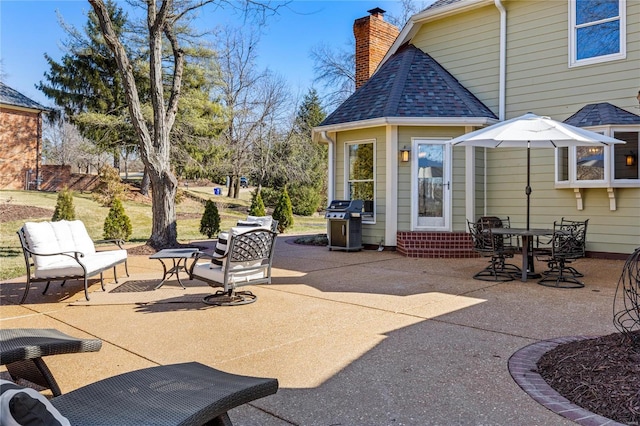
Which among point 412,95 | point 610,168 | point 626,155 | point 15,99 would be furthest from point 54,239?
point 15,99

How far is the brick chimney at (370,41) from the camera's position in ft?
42.6

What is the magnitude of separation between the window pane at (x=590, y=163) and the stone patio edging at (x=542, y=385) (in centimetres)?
611

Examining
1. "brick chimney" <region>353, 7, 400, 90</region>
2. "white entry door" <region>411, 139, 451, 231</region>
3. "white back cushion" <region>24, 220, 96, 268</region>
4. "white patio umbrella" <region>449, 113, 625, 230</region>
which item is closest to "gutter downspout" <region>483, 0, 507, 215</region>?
"white entry door" <region>411, 139, 451, 231</region>

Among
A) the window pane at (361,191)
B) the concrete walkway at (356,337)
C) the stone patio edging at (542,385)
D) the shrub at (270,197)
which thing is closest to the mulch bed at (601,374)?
the stone patio edging at (542,385)

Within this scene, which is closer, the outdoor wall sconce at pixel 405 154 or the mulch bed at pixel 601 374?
the mulch bed at pixel 601 374

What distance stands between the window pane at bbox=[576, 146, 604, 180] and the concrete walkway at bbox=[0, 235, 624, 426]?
2638 mm

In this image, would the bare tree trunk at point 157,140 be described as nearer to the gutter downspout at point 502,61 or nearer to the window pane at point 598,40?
the gutter downspout at point 502,61

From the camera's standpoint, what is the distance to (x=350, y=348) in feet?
12.4

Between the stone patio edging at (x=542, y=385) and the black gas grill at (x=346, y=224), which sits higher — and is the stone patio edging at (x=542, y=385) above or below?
below

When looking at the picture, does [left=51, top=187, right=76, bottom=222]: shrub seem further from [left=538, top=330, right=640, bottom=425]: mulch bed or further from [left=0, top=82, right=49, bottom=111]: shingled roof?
[left=0, top=82, right=49, bottom=111]: shingled roof

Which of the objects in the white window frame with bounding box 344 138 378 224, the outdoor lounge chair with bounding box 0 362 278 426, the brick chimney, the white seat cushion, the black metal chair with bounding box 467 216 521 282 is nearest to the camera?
the outdoor lounge chair with bounding box 0 362 278 426

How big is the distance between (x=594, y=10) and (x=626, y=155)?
3057 mm

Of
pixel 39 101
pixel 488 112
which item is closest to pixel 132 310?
pixel 488 112

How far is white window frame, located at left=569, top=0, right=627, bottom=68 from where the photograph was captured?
8727 mm
